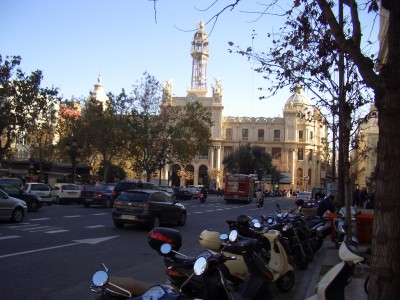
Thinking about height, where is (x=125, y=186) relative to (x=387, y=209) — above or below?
below

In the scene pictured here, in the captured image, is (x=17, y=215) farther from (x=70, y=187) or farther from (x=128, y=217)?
(x=70, y=187)

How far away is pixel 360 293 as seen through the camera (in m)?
7.79

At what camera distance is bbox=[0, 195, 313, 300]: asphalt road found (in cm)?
767

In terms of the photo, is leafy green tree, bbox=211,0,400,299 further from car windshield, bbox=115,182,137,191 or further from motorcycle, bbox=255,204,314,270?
car windshield, bbox=115,182,137,191

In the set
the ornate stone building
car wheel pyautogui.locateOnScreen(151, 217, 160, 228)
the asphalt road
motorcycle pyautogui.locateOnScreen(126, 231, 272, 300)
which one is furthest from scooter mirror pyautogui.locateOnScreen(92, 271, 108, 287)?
the ornate stone building

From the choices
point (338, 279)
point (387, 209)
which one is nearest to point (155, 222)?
point (338, 279)

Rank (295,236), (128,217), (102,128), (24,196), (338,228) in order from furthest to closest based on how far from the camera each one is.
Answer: (102,128) → (24,196) → (128,217) → (338,228) → (295,236)

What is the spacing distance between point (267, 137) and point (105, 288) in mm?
113110

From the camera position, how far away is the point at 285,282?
830 centimetres

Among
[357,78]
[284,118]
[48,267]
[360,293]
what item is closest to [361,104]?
[357,78]

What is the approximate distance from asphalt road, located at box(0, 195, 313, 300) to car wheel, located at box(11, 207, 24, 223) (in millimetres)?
601

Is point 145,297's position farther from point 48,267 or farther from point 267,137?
point 267,137

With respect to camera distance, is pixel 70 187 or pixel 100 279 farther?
pixel 70 187

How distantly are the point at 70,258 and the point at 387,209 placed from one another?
26.2 feet
